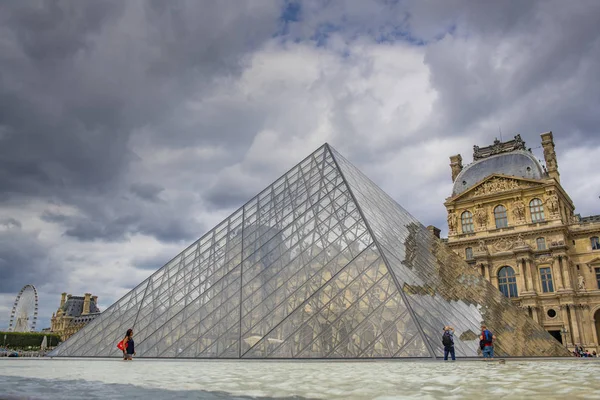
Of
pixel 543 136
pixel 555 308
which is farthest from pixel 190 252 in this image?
pixel 543 136

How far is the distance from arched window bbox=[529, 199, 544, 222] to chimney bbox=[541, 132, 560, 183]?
4255mm

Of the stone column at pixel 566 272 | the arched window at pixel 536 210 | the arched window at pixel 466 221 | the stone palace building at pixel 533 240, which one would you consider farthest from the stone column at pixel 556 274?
the arched window at pixel 466 221

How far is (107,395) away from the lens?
3529 mm

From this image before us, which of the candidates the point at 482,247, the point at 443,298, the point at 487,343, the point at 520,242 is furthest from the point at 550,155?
the point at 487,343

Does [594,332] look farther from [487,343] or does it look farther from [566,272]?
[487,343]

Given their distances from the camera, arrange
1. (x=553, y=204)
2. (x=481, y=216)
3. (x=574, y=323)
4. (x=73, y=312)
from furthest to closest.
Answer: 1. (x=73, y=312)
2. (x=481, y=216)
3. (x=553, y=204)
4. (x=574, y=323)

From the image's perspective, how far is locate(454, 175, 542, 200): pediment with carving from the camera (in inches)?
1646

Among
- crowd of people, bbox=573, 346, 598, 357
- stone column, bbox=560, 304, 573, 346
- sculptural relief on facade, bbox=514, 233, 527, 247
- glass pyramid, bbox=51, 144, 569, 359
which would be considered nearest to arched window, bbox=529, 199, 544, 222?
sculptural relief on facade, bbox=514, 233, 527, 247

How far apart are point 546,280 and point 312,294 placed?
111 feet

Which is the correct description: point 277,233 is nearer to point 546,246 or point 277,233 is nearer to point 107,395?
point 107,395

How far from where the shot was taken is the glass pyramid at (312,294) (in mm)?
11164

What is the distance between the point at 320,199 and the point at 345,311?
6983 mm

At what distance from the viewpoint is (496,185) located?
4347 centimetres

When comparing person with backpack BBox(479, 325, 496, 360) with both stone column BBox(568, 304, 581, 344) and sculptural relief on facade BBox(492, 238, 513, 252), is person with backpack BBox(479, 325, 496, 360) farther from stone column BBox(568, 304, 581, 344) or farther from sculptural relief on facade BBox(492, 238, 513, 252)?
sculptural relief on facade BBox(492, 238, 513, 252)
